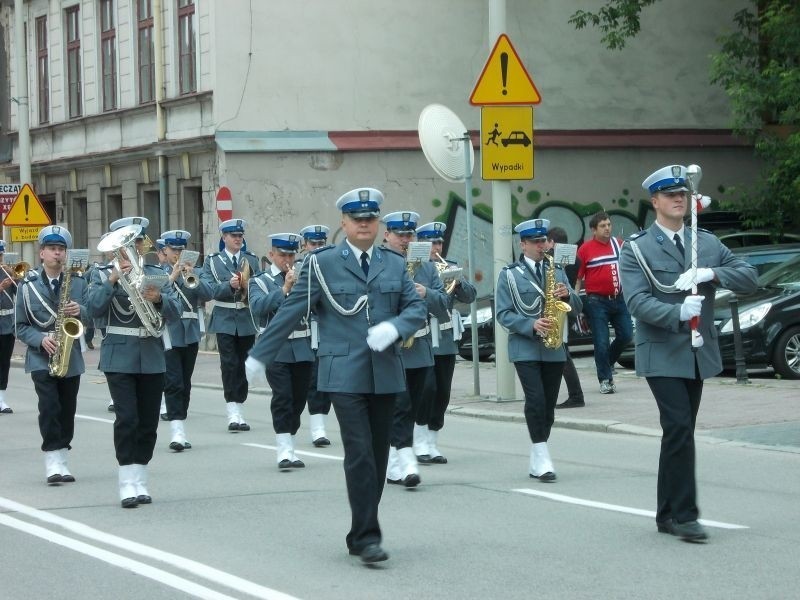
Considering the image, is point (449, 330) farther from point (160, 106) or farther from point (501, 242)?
point (160, 106)

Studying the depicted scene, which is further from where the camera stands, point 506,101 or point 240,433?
point 506,101

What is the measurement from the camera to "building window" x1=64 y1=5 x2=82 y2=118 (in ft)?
117

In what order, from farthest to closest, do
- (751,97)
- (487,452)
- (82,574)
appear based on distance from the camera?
(751,97) < (487,452) < (82,574)

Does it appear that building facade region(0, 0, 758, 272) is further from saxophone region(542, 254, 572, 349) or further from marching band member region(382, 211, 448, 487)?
saxophone region(542, 254, 572, 349)

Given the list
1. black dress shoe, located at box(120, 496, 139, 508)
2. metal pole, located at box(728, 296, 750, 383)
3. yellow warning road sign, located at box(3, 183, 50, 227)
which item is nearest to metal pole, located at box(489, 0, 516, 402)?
metal pole, located at box(728, 296, 750, 383)

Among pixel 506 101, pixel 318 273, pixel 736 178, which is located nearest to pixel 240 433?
pixel 506 101

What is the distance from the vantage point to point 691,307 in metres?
8.04

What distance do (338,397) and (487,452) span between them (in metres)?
5.01

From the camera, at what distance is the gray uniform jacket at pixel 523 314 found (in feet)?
35.8

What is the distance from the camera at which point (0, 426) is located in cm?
1617

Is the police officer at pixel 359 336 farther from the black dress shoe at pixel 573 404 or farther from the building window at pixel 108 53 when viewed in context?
the building window at pixel 108 53

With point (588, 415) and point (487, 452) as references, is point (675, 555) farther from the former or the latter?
point (588, 415)

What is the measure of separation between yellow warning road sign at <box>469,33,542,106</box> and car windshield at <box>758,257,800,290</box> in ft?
13.6

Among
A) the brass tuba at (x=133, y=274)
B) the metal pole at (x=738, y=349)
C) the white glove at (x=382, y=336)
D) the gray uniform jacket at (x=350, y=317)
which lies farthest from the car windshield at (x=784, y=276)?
the white glove at (x=382, y=336)
